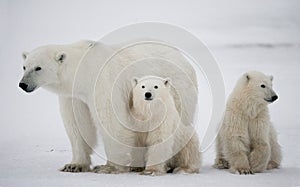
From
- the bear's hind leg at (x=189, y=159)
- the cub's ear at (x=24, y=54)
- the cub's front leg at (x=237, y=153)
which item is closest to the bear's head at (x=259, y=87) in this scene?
the cub's front leg at (x=237, y=153)

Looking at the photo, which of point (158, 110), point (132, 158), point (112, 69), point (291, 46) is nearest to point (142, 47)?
point (112, 69)

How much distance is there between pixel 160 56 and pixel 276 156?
997 mm

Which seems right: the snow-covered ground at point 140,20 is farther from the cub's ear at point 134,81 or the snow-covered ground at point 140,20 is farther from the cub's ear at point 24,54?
the cub's ear at point 134,81

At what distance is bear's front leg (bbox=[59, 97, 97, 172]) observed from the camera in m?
3.01

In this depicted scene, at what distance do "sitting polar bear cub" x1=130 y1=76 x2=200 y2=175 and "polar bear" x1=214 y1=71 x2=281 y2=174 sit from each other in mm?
235

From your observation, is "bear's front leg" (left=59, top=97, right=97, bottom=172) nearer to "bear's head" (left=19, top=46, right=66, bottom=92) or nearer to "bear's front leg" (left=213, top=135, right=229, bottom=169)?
"bear's head" (left=19, top=46, right=66, bottom=92)

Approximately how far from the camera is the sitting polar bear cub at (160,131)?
2740 mm

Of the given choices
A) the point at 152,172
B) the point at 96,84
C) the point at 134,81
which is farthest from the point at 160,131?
the point at 96,84

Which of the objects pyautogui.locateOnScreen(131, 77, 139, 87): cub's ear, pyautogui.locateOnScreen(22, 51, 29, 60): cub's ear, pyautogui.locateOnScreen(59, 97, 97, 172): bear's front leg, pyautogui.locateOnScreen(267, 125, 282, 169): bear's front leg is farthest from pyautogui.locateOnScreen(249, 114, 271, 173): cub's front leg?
pyautogui.locateOnScreen(22, 51, 29, 60): cub's ear

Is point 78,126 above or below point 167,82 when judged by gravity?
below

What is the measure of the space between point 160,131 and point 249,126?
62cm

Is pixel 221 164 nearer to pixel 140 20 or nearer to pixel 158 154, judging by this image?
pixel 158 154

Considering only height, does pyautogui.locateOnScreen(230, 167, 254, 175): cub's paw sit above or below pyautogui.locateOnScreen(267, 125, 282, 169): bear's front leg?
below

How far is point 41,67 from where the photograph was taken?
8.73 ft
